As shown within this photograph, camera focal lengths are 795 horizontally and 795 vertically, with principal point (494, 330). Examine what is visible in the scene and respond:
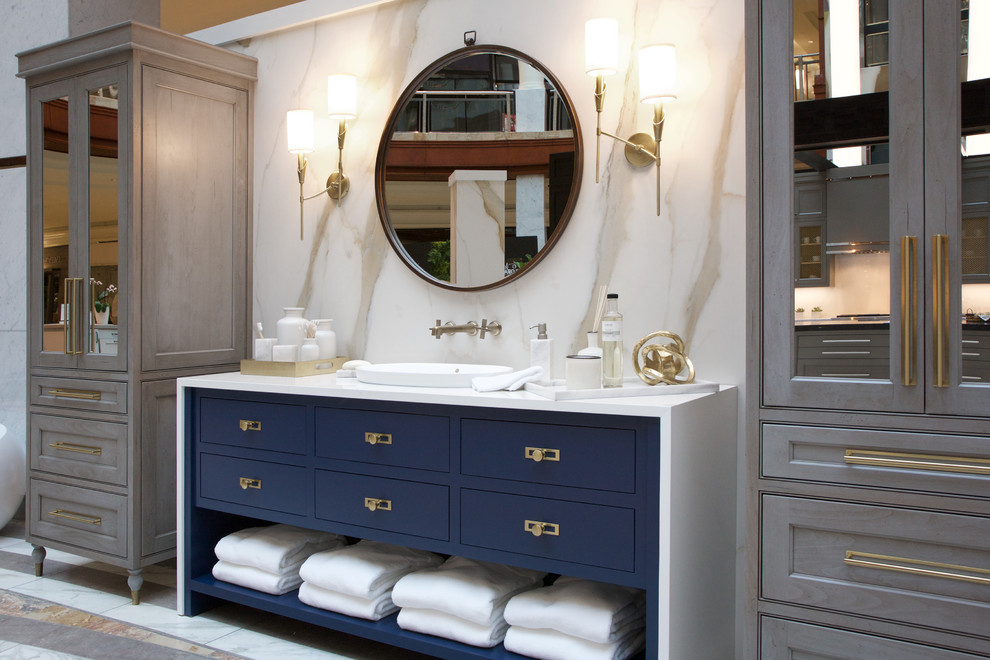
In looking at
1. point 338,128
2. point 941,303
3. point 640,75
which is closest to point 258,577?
point 338,128

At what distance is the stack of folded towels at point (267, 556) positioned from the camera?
8.14 ft

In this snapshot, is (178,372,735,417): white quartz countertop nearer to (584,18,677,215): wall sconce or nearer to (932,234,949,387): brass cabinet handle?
(932,234,949,387): brass cabinet handle

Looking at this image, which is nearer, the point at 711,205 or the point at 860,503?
the point at 860,503

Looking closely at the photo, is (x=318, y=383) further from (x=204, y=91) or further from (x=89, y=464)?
(x=204, y=91)

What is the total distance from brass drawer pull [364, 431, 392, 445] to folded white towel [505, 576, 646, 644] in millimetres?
544

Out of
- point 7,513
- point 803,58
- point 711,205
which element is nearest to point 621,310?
point 711,205

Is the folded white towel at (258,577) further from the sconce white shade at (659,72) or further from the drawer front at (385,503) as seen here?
the sconce white shade at (659,72)

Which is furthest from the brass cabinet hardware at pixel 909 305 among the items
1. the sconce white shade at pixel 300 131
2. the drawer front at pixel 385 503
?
the sconce white shade at pixel 300 131

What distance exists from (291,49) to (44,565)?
7.46 feet

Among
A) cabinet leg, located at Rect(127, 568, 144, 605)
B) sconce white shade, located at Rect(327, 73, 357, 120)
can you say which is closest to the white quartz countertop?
cabinet leg, located at Rect(127, 568, 144, 605)

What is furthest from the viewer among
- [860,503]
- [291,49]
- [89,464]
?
[291,49]

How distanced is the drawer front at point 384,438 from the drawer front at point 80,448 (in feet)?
3.06

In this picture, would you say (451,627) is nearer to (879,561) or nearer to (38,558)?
(879,561)

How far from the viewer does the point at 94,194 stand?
283 centimetres
